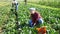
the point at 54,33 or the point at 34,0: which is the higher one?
the point at 54,33

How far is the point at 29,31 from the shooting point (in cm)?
1117

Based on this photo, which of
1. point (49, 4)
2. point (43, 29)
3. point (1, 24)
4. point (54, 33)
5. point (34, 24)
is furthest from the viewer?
point (49, 4)

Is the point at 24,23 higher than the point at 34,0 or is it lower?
higher

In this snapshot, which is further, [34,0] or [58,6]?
[34,0]

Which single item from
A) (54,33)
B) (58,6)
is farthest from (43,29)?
(58,6)

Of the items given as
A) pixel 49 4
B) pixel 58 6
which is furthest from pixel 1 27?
pixel 49 4

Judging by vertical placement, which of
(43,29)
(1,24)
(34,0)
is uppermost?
(43,29)

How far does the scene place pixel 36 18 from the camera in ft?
37.2

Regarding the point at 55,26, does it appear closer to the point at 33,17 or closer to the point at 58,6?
the point at 33,17

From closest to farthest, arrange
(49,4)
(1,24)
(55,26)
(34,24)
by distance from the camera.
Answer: (34,24), (55,26), (1,24), (49,4)

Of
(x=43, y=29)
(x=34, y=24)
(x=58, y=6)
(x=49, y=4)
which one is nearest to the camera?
(x=43, y=29)

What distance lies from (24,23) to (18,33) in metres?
2.58

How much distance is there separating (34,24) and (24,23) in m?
1.81

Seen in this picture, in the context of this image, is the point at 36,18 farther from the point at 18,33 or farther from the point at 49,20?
the point at 49,20
